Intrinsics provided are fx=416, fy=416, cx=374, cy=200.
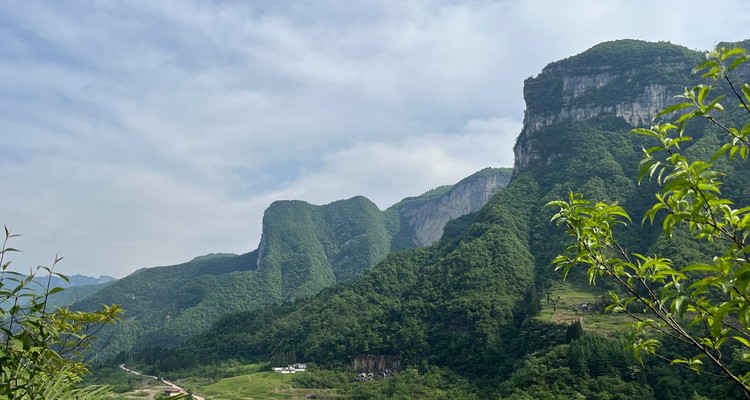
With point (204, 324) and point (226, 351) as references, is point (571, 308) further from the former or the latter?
point (204, 324)

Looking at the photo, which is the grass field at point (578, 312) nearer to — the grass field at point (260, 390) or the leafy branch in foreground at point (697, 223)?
the grass field at point (260, 390)

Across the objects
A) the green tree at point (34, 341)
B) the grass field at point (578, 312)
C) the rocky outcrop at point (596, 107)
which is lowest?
the grass field at point (578, 312)

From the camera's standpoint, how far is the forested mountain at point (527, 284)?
37875 mm

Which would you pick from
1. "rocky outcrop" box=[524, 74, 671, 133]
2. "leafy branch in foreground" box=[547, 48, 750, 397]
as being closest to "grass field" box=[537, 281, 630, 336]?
"leafy branch in foreground" box=[547, 48, 750, 397]

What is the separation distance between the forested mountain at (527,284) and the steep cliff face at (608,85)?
343 mm

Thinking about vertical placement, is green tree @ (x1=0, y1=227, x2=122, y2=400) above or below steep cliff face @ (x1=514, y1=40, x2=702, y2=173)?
below

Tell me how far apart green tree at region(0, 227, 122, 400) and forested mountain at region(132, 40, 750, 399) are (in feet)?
114

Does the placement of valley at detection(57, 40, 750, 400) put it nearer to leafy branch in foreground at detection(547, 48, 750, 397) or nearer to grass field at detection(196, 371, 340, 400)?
leafy branch in foreground at detection(547, 48, 750, 397)

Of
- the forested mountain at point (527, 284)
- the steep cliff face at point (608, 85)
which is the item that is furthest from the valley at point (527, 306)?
the steep cliff face at point (608, 85)

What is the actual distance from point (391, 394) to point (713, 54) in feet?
161

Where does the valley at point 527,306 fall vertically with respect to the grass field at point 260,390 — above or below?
above

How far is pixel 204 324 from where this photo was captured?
14075 cm

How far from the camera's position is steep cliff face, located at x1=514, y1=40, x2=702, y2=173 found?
10375cm

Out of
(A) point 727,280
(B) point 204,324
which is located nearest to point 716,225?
(A) point 727,280
